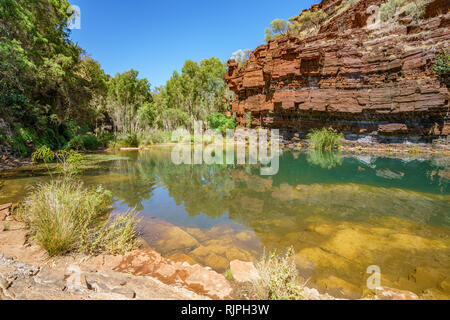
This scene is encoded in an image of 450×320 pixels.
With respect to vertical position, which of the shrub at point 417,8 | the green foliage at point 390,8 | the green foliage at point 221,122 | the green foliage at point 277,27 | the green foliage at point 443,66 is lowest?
the green foliage at point 221,122

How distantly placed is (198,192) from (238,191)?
1340 mm

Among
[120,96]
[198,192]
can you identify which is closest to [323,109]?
[198,192]

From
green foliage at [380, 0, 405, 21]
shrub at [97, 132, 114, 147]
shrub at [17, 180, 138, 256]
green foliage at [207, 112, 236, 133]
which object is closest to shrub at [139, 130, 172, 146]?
shrub at [97, 132, 114, 147]

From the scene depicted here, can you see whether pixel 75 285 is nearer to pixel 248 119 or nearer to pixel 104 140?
pixel 104 140

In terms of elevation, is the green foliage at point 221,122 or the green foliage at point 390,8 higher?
the green foliage at point 390,8

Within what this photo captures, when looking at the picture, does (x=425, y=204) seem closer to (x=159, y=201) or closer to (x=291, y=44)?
(x=159, y=201)

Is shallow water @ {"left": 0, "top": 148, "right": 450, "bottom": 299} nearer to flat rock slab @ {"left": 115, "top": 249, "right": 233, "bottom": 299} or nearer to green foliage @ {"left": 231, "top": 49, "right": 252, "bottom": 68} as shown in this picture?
flat rock slab @ {"left": 115, "top": 249, "right": 233, "bottom": 299}

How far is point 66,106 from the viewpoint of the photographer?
15812mm

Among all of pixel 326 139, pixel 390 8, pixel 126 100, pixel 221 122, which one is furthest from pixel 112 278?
pixel 126 100

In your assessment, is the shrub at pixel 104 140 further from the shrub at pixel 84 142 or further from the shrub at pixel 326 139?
the shrub at pixel 326 139

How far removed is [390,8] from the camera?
72.1ft

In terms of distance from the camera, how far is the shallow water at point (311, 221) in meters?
2.90

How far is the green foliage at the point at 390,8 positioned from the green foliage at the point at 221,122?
832 inches

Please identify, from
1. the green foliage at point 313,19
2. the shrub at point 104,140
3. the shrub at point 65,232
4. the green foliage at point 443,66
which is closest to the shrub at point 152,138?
the shrub at point 104,140
